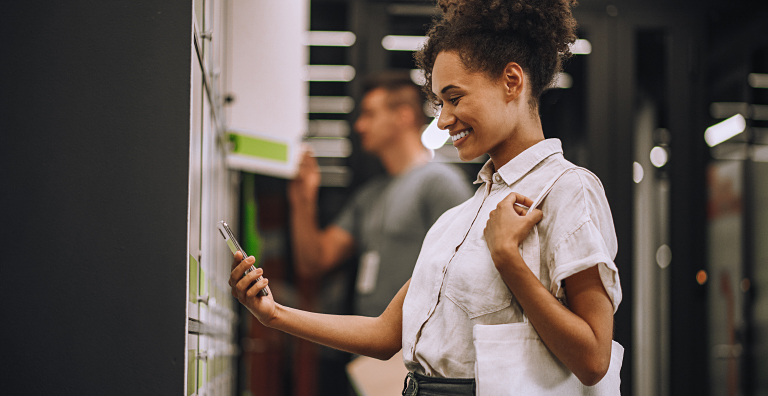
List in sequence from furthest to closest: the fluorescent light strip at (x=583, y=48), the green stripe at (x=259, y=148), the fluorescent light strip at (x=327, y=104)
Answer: the fluorescent light strip at (x=327, y=104) → the fluorescent light strip at (x=583, y=48) → the green stripe at (x=259, y=148)

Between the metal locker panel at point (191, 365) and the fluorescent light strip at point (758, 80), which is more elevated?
the fluorescent light strip at point (758, 80)

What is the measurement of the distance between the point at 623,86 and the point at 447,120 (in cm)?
275

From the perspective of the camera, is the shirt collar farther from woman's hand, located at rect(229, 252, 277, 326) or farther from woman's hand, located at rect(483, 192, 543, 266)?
woman's hand, located at rect(229, 252, 277, 326)

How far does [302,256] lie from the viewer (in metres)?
3.34

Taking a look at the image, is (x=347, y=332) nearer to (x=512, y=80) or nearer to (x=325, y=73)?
(x=512, y=80)

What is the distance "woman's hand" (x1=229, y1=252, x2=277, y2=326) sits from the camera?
112 cm

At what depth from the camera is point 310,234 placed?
3.29 meters

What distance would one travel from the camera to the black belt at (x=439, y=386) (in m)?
1.03

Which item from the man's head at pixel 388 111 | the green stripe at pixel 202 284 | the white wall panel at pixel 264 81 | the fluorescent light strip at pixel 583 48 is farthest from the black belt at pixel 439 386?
the fluorescent light strip at pixel 583 48

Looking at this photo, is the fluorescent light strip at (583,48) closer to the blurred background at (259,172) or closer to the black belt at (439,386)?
the blurred background at (259,172)

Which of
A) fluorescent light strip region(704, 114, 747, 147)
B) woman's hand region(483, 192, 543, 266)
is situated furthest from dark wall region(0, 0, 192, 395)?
fluorescent light strip region(704, 114, 747, 147)

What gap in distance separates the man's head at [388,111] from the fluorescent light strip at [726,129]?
6.00 feet

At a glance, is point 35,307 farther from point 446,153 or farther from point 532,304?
point 446,153

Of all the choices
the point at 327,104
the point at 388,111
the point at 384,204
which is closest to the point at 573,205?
the point at 384,204
